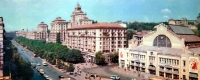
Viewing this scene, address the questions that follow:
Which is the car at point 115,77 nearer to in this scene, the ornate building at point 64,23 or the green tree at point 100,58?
the green tree at point 100,58

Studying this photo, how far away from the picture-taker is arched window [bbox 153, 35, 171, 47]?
72.1 feet

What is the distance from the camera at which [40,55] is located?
33812mm

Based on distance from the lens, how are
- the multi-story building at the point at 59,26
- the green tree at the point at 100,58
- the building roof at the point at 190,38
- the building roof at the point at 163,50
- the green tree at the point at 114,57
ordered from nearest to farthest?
the building roof at the point at 163,50 < the building roof at the point at 190,38 < the green tree at the point at 100,58 < the green tree at the point at 114,57 < the multi-story building at the point at 59,26

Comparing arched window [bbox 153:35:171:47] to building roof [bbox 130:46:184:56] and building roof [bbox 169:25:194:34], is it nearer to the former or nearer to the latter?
building roof [bbox 130:46:184:56]

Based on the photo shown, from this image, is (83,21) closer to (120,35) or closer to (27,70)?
(120,35)

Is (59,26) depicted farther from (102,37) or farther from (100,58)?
(100,58)

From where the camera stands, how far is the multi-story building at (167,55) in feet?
61.5

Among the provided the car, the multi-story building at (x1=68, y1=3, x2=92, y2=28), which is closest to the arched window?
the car

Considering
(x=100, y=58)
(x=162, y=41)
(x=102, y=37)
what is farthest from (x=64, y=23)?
(x=162, y=41)

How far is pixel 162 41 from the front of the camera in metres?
22.5

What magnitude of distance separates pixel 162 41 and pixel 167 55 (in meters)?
2.55

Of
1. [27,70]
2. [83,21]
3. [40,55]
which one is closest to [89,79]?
[27,70]

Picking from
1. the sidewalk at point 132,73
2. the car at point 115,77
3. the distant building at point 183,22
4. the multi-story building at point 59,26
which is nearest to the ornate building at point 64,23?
the multi-story building at point 59,26

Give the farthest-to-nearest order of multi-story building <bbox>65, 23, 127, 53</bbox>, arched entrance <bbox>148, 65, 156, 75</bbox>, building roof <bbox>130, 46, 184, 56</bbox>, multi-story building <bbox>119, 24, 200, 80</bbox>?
multi-story building <bbox>65, 23, 127, 53</bbox>, arched entrance <bbox>148, 65, 156, 75</bbox>, building roof <bbox>130, 46, 184, 56</bbox>, multi-story building <bbox>119, 24, 200, 80</bbox>
